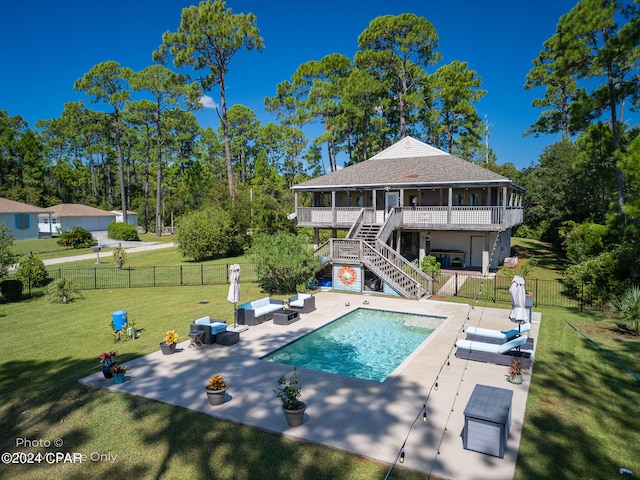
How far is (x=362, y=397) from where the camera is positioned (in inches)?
329

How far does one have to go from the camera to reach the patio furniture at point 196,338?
11594mm

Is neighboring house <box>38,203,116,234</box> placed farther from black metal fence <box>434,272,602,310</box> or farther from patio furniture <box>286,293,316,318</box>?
black metal fence <box>434,272,602,310</box>

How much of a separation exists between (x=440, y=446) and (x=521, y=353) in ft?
16.2

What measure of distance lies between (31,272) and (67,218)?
34.3 meters

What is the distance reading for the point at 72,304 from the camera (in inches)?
702

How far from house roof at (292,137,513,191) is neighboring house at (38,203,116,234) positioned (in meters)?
38.3

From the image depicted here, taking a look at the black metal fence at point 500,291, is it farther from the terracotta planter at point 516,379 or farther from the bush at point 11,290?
the bush at point 11,290

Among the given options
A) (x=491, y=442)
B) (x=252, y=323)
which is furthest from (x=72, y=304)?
(x=491, y=442)

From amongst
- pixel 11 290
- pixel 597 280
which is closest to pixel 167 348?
pixel 11 290

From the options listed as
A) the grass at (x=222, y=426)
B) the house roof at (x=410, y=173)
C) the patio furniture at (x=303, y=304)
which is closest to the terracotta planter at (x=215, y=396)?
the grass at (x=222, y=426)

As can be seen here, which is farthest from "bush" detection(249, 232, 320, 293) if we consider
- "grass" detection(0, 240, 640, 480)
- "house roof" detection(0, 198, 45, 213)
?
"house roof" detection(0, 198, 45, 213)

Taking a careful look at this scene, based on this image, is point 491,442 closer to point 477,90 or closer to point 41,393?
point 41,393

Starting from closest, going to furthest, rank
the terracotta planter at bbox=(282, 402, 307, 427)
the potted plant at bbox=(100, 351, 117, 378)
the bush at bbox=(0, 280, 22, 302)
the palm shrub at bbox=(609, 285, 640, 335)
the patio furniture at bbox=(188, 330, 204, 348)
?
the terracotta planter at bbox=(282, 402, 307, 427), the potted plant at bbox=(100, 351, 117, 378), the patio furniture at bbox=(188, 330, 204, 348), the palm shrub at bbox=(609, 285, 640, 335), the bush at bbox=(0, 280, 22, 302)

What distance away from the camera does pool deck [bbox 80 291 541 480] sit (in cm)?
634
